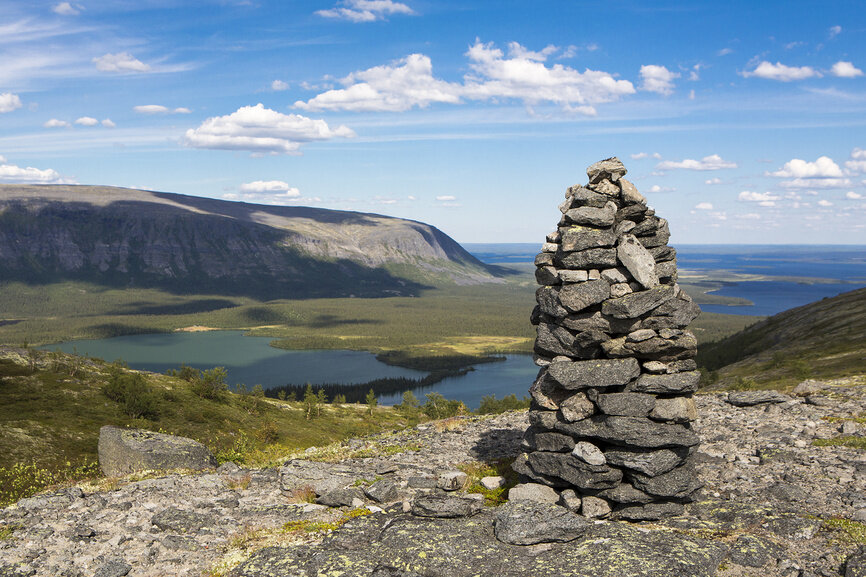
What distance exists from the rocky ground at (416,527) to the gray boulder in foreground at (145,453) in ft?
9.74

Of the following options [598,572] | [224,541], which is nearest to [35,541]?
[224,541]

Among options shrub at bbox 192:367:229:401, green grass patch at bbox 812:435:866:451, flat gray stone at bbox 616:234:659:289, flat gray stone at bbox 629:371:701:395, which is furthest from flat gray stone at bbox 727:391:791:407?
shrub at bbox 192:367:229:401

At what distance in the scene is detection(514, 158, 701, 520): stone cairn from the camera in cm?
1916

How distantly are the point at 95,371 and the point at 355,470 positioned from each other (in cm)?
7007

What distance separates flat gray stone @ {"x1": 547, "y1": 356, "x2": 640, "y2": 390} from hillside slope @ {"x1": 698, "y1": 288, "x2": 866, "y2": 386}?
38.7 meters

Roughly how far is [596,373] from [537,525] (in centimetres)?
568

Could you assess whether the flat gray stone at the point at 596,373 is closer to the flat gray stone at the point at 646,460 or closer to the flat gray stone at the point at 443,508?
the flat gray stone at the point at 646,460

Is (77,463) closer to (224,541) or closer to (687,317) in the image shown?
(224,541)

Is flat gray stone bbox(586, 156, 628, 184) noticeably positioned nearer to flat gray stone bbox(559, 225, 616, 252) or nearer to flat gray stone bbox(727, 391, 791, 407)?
flat gray stone bbox(559, 225, 616, 252)

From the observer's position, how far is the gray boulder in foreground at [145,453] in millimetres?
26453

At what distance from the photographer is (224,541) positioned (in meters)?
17.3

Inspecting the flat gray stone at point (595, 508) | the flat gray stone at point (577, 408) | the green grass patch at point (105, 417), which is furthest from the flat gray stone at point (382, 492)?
the green grass patch at point (105, 417)

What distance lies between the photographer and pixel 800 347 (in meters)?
92.5

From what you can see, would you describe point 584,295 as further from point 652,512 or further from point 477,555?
point 477,555
